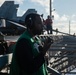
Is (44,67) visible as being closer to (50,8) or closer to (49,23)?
(49,23)

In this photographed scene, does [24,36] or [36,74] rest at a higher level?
[24,36]

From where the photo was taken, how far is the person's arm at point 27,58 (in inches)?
134

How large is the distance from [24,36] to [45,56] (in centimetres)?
33

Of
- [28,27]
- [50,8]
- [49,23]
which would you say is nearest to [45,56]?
[28,27]

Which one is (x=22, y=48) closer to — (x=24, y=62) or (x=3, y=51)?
(x=24, y=62)

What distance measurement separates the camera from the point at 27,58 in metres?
3.41

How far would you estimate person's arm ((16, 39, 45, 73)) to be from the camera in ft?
11.2

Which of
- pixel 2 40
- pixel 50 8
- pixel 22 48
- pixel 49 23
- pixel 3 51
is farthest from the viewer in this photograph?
pixel 50 8

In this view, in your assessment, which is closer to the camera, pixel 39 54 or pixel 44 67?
pixel 39 54

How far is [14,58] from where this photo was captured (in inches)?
137

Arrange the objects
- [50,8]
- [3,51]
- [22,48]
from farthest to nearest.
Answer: [50,8]
[3,51]
[22,48]

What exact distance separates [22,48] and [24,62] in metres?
0.14

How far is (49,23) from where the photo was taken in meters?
20.7

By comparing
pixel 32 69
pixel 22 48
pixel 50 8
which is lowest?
pixel 50 8
